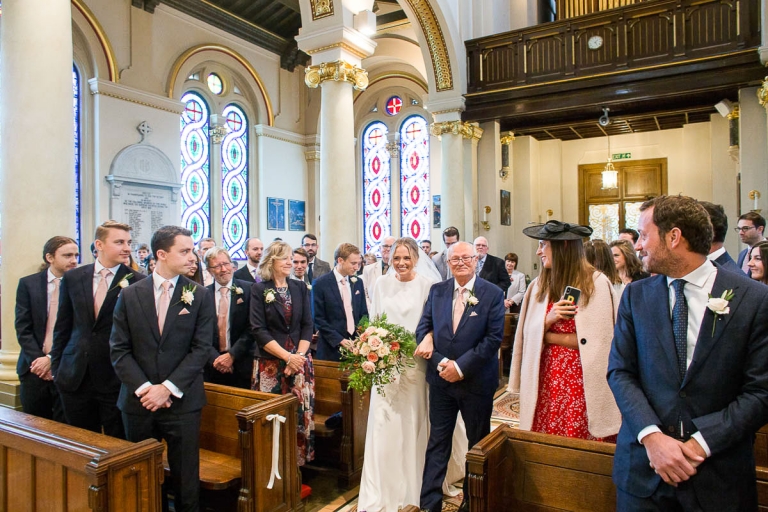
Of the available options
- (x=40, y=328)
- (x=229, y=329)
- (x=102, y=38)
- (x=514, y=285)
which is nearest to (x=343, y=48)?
(x=514, y=285)

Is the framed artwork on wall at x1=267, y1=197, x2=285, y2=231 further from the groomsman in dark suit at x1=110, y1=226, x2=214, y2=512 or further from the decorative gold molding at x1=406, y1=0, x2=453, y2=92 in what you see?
the groomsman in dark suit at x1=110, y1=226, x2=214, y2=512

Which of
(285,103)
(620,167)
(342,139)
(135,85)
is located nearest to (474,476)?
(342,139)

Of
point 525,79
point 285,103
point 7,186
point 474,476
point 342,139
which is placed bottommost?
point 474,476

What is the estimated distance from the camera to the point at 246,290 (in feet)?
14.1

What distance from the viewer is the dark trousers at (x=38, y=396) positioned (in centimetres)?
368

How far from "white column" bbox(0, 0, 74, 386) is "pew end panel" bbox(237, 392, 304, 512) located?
2066mm

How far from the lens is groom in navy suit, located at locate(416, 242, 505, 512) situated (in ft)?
10.9

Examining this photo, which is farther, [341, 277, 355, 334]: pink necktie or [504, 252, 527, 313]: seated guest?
[504, 252, 527, 313]: seated guest

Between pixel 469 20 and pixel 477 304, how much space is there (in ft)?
28.5

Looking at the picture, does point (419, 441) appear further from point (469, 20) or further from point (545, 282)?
point (469, 20)

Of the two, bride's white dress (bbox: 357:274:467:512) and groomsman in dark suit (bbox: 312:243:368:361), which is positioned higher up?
groomsman in dark suit (bbox: 312:243:368:361)

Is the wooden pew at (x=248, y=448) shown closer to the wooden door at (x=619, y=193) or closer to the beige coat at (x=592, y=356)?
the beige coat at (x=592, y=356)

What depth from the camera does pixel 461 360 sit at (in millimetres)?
3270

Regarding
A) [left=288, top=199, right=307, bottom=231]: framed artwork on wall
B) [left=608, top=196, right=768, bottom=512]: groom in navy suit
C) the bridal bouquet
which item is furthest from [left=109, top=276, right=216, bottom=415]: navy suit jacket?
[left=288, top=199, right=307, bottom=231]: framed artwork on wall
